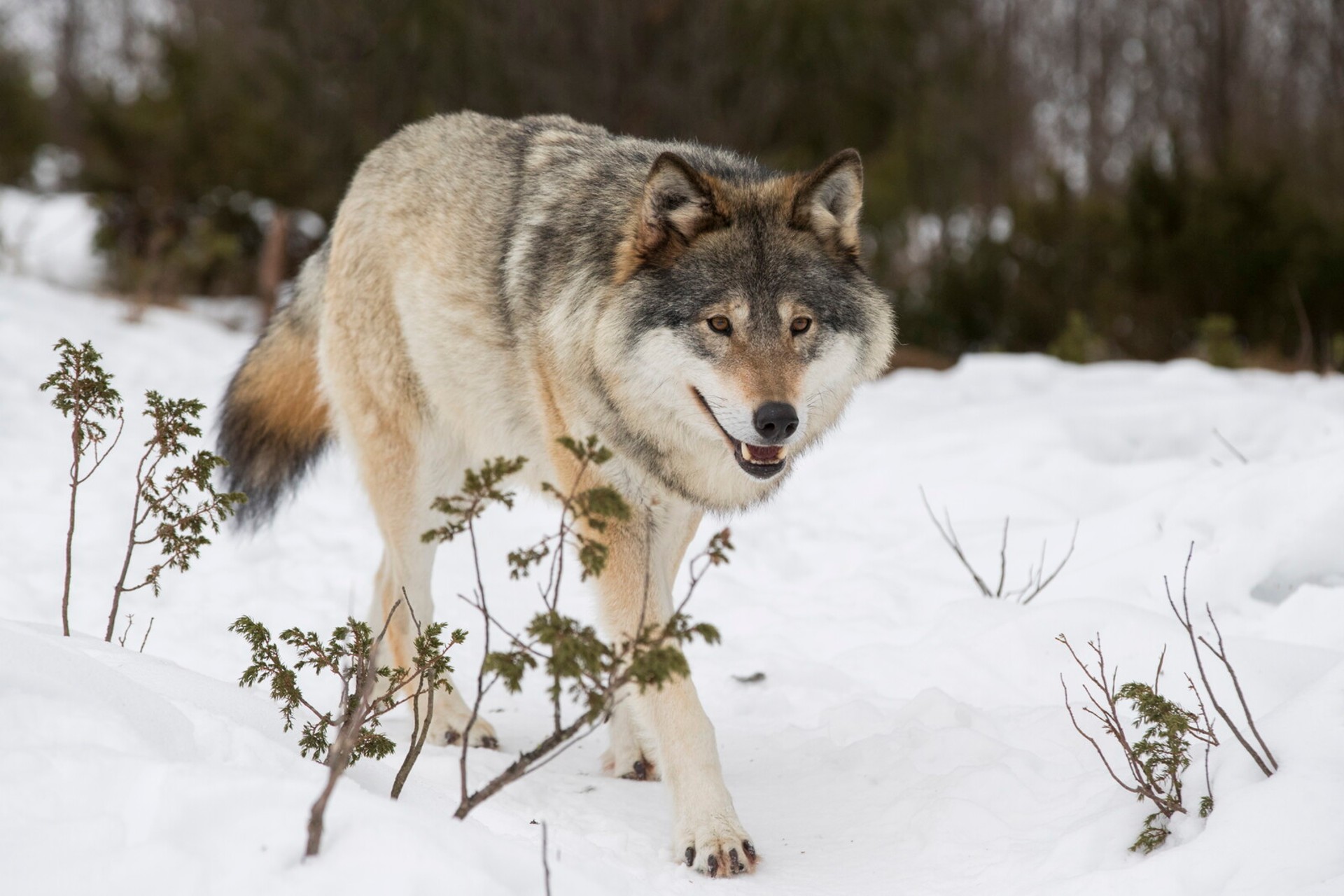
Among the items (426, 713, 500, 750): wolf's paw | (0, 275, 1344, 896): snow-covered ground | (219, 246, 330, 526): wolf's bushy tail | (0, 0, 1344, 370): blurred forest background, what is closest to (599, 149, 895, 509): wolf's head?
(0, 275, 1344, 896): snow-covered ground

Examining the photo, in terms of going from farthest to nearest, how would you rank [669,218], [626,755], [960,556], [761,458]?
1. [960,556]
2. [626,755]
3. [669,218]
4. [761,458]

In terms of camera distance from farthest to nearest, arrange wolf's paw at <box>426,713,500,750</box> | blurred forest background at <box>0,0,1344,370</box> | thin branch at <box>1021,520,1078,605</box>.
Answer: blurred forest background at <box>0,0,1344,370</box>
thin branch at <box>1021,520,1078,605</box>
wolf's paw at <box>426,713,500,750</box>

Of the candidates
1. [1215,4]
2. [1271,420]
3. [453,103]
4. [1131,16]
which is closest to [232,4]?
[453,103]

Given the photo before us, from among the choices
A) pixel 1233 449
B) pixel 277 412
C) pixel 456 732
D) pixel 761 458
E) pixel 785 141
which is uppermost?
pixel 785 141

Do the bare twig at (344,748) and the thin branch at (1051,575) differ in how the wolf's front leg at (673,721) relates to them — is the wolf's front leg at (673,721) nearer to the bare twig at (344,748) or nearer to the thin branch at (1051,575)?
the bare twig at (344,748)

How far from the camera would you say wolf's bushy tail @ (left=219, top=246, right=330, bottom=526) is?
407 cm

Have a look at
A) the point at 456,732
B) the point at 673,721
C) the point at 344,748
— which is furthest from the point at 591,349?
the point at 344,748

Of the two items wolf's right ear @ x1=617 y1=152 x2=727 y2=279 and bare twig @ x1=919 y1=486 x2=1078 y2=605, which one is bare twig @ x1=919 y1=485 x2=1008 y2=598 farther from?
wolf's right ear @ x1=617 y1=152 x2=727 y2=279

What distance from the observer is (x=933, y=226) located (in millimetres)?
17734

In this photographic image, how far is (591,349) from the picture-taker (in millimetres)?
3104

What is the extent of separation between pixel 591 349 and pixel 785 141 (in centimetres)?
900

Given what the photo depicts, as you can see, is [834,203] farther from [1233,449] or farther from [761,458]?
[1233,449]

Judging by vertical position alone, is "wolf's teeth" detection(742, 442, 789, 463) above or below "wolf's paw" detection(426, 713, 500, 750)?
above

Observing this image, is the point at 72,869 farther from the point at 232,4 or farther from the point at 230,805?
the point at 232,4
